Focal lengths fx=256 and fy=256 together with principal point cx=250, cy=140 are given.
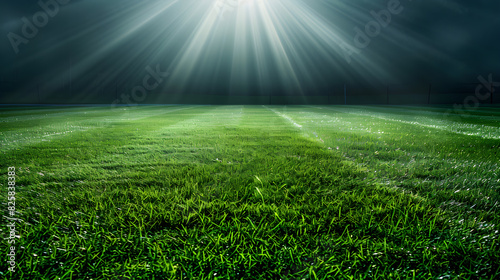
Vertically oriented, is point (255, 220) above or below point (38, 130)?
A: below

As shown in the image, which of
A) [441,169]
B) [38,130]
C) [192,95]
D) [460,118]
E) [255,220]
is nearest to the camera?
[255,220]

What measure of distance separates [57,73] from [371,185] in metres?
89.9

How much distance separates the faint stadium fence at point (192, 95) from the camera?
59000 millimetres

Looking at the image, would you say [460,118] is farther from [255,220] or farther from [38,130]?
[38,130]

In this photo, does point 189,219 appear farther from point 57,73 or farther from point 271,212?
point 57,73

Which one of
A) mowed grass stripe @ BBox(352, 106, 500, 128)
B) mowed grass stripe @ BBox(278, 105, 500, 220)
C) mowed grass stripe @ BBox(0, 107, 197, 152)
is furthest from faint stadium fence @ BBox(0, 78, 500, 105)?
mowed grass stripe @ BBox(278, 105, 500, 220)

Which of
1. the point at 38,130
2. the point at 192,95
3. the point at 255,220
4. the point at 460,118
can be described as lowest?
the point at 255,220

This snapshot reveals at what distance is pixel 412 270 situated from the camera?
122 centimetres

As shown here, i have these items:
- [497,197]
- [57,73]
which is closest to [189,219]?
[497,197]

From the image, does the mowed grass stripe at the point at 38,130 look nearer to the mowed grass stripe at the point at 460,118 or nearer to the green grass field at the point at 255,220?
the green grass field at the point at 255,220

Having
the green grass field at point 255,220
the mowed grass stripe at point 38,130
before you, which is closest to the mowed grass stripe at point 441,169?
the green grass field at point 255,220

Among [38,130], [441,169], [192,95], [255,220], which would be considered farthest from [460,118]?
[192,95]

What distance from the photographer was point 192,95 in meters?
77.4

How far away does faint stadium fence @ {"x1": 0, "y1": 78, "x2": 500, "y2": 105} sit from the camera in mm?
59000
